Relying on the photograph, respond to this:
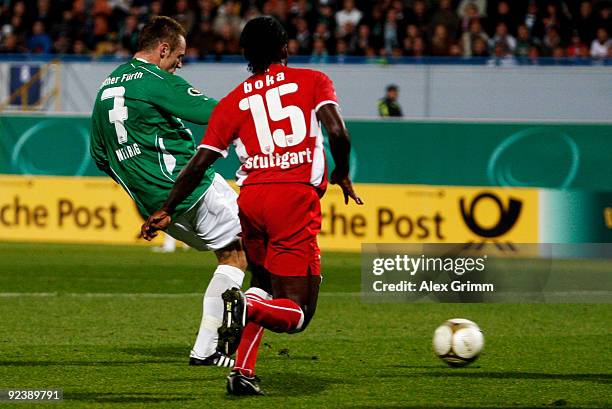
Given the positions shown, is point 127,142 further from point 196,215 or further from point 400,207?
point 400,207

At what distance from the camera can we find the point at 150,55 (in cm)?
777

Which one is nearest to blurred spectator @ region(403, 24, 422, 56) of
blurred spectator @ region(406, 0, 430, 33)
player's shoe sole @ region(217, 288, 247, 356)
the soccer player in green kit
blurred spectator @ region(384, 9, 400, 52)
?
blurred spectator @ region(406, 0, 430, 33)

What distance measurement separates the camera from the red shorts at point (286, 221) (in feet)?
20.6

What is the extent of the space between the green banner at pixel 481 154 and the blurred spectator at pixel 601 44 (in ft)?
5.36

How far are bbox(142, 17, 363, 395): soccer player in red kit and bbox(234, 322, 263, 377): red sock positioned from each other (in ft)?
0.08

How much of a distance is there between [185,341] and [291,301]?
2894 millimetres

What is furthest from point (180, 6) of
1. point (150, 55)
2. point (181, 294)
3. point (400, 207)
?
point (150, 55)

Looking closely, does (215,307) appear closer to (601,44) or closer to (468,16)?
(601,44)

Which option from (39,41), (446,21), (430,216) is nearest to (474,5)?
(446,21)

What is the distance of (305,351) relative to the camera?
334 inches

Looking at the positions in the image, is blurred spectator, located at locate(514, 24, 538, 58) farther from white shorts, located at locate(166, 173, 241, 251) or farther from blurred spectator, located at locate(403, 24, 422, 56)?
white shorts, located at locate(166, 173, 241, 251)

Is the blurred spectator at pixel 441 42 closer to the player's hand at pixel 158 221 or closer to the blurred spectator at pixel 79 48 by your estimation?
the blurred spectator at pixel 79 48

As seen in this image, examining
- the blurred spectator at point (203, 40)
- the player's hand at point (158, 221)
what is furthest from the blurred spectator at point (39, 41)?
the player's hand at point (158, 221)

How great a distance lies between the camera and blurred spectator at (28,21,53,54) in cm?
2266
